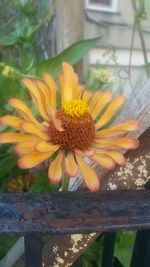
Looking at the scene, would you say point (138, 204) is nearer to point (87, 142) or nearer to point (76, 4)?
point (87, 142)

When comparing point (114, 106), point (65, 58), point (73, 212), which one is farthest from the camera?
point (65, 58)

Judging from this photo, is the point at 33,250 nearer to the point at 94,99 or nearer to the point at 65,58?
the point at 94,99

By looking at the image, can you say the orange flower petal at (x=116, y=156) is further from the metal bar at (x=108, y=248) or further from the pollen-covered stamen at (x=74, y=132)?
the metal bar at (x=108, y=248)

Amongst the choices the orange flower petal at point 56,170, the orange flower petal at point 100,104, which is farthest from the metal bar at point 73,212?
the orange flower petal at point 100,104

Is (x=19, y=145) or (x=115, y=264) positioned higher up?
(x=19, y=145)

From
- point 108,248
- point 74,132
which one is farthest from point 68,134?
point 108,248

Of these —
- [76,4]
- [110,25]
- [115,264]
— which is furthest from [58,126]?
[110,25]

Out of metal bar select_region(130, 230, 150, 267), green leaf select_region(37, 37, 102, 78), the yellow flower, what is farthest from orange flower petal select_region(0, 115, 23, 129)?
green leaf select_region(37, 37, 102, 78)
